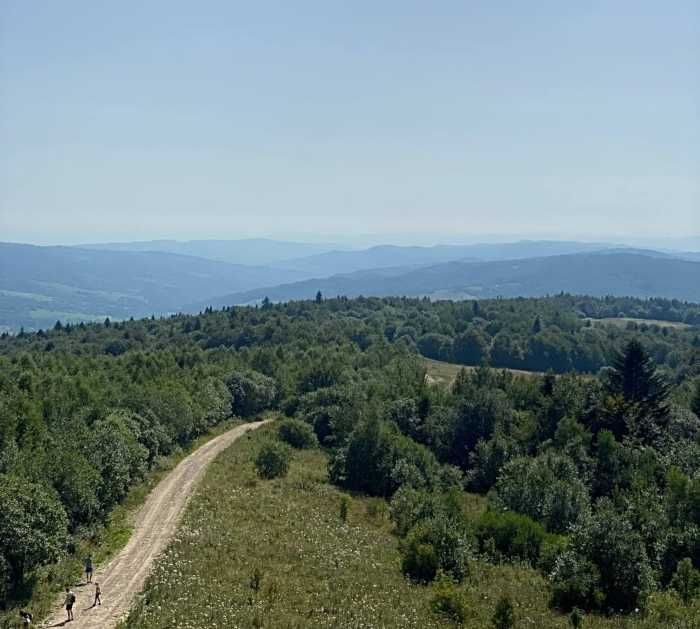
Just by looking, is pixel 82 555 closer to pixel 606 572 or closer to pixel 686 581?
pixel 606 572

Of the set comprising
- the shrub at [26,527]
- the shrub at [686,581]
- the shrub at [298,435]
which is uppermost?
the shrub at [26,527]

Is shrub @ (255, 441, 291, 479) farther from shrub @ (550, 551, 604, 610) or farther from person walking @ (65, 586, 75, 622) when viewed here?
person walking @ (65, 586, 75, 622)

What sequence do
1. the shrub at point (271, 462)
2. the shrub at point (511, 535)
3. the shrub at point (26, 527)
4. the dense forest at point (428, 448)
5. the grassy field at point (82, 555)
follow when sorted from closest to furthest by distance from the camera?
the grassy field at point (82, 555) < the shrub at point (26, 527) < the dense forest at point (428, 448) < the shrub at point (511, 535) < the shrub at point (271, 462)

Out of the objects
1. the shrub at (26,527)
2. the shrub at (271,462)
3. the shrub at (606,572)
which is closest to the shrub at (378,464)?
the shrub at (271,462)

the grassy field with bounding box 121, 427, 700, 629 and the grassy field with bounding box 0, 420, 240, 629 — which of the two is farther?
the grassy field with bounding box 0, 420, 240, 629

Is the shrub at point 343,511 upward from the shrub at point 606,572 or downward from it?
downward

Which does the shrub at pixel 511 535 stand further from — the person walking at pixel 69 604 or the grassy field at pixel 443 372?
the grassy field at pixel 443 372

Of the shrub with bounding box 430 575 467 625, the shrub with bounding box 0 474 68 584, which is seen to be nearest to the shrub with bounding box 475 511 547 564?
the shrub with bounding box 430 575 467 625

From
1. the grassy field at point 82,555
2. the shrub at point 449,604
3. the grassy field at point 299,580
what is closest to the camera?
the grassy field at point 299,580
